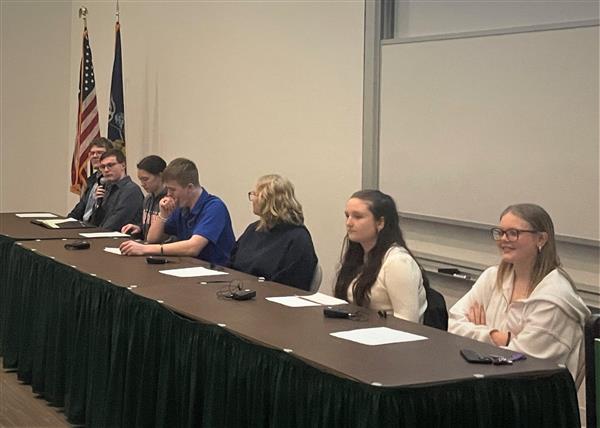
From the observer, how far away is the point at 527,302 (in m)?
3.35

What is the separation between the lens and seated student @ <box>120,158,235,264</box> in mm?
5074

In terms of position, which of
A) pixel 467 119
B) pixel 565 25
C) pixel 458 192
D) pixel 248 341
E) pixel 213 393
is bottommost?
pixel 213 393

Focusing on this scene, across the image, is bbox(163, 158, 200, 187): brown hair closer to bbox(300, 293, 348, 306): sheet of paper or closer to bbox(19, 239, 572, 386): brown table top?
bbox(19, 239, 572, 386): brown table top

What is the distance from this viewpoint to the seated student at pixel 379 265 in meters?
3.79

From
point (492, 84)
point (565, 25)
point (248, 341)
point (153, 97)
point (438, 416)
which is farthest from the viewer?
point (153, 97)

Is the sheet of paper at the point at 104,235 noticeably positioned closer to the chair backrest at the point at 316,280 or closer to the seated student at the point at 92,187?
the seated student at the point at 92,187

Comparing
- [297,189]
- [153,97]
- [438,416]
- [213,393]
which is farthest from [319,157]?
[438,416]

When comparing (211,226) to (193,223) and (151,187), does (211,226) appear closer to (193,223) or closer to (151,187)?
(193,223)

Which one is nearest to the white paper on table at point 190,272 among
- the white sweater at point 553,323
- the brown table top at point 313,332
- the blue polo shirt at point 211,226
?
the brown table top at point 313,332

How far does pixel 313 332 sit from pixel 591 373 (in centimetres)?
89

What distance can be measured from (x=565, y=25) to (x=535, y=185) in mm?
792

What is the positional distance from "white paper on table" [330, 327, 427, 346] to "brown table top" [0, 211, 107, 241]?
2.92 m

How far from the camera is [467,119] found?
5.16 metres

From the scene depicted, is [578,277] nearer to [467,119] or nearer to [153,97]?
[467,119]
